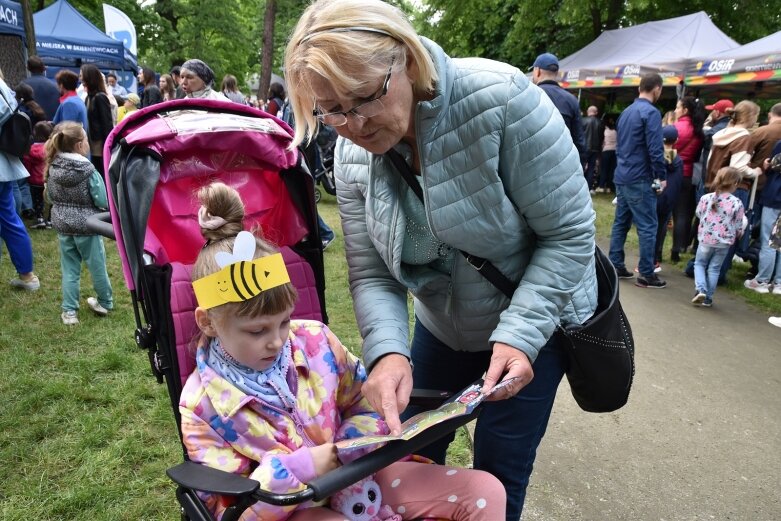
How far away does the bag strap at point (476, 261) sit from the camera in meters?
1.59

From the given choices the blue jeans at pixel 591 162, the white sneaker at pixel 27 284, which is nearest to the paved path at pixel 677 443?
the white sneaker at pixel 27 284

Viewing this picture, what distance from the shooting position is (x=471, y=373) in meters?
1.99

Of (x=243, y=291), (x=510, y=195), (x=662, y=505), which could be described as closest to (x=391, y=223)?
(x=510, y=195)

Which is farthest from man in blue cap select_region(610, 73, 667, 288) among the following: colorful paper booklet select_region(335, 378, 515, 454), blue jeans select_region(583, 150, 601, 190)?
blue jeans select_region(583, 150, 601, 190)

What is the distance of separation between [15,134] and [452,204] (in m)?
4.64

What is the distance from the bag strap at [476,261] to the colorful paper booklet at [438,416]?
291mm

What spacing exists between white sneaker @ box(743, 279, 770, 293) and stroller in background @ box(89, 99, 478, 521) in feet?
19.4

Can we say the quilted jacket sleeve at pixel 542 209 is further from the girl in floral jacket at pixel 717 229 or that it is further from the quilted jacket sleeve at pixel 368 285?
the girl in floral jacket at pixel 717 229

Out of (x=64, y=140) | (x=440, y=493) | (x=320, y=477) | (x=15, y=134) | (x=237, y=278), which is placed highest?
(x=237, y=278)

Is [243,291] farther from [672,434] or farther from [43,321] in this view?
[43,321]

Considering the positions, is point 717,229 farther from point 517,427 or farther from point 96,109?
point 96,109

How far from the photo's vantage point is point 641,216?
20.2 feet

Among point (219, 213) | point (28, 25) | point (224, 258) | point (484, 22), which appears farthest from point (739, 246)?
point (484, 22)

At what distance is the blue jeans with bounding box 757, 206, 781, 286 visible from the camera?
6012 millimetres
